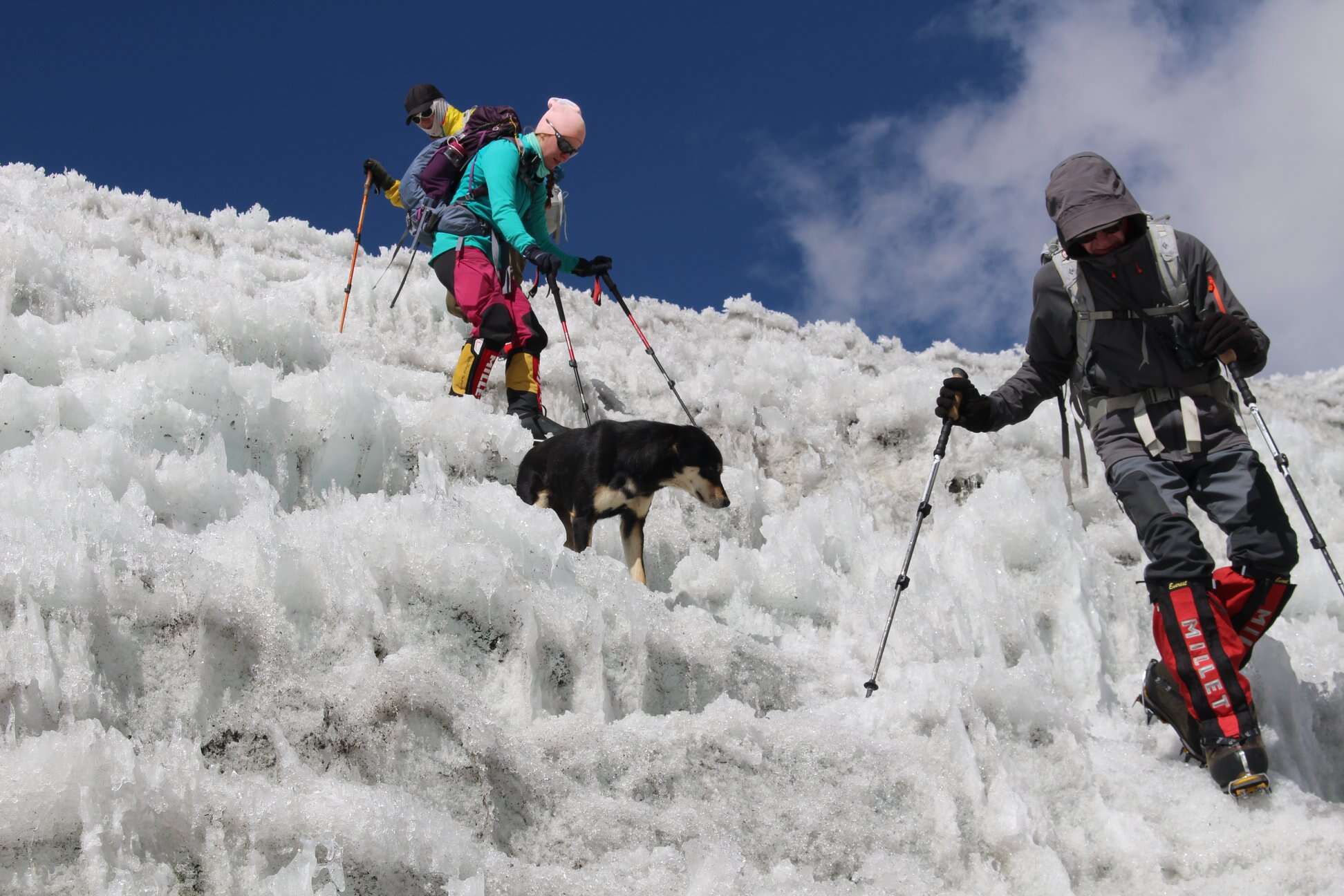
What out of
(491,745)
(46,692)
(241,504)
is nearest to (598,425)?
(241,504)

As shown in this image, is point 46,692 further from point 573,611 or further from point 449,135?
point 449,135

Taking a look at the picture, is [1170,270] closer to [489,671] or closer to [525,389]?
[489,671]

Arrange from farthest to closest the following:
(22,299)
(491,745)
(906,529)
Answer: (906,529), (22,299), (491,745)

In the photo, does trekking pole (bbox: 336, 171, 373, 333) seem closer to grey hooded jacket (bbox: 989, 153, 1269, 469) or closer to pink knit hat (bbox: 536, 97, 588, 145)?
pink knit hat (bbox: 536, 97, 588, 145)

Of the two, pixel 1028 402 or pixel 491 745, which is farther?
pixel 1028 402

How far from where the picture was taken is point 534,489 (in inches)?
242

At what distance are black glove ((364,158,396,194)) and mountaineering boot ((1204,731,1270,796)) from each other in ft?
24.3

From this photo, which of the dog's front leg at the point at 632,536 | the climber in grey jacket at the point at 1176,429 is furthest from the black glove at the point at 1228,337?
the dog's front leg at the point at 632,536

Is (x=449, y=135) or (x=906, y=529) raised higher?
(x=449, y=135)

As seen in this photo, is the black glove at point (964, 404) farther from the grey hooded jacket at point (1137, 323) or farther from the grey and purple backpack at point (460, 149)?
the grey and purple backpack at point (460, 149)

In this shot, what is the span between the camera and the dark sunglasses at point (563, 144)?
272 inches

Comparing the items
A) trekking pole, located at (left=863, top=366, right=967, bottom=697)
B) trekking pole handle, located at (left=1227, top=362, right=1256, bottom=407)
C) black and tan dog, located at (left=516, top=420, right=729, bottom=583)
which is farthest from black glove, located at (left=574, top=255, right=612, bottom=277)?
trekking pole handle, located at (left=1227, top=362, right=1256, bottom=407)

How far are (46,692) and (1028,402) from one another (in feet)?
12.1

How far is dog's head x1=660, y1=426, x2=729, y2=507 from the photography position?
20.0ft
